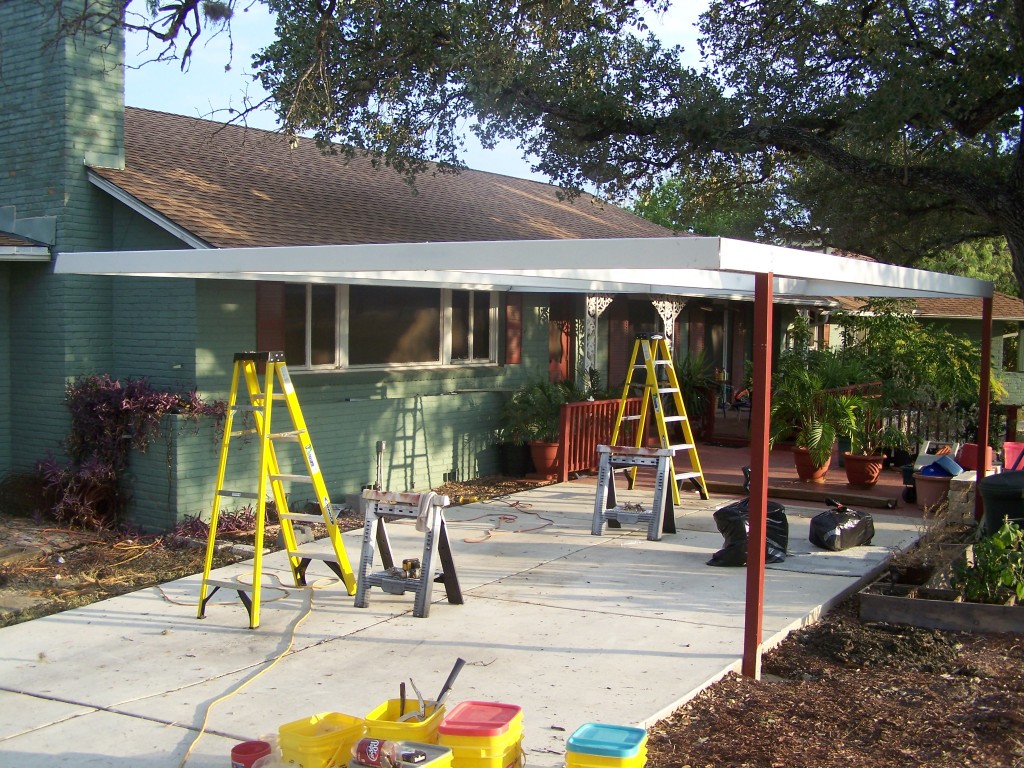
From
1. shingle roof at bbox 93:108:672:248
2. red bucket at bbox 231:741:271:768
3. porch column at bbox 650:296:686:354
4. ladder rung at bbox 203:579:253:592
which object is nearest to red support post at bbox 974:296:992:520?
porch column at bbox 650:296:686:354

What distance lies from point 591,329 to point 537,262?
913 cm

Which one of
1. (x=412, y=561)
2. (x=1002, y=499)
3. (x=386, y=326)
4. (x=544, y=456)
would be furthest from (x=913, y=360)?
(x=412, y=561)

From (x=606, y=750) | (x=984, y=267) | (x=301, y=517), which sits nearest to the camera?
(x=606, y=750)

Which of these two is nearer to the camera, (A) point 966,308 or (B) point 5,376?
(B) point 5,376

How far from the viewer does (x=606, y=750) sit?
3.38 meters

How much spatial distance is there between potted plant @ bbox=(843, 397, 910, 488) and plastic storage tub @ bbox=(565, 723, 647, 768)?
8184 millimetres

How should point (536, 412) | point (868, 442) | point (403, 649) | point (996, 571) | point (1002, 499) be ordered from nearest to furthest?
point (403, 649)
point (996, 571)
point (1002, 499)
point (868, 442)
point (536, 412)

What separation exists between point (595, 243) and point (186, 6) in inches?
269

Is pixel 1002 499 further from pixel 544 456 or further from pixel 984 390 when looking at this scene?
pixel 544 456

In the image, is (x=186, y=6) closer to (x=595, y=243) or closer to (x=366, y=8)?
(x=366, y=8)

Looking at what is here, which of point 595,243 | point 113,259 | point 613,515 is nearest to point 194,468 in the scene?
point 113,259

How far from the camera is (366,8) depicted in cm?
1104

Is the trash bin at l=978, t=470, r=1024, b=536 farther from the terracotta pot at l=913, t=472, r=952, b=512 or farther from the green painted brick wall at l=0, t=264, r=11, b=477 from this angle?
the green painted brick wall at l=0, t=264, r=11, b=477

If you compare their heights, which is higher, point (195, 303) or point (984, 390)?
point (195, 303)
